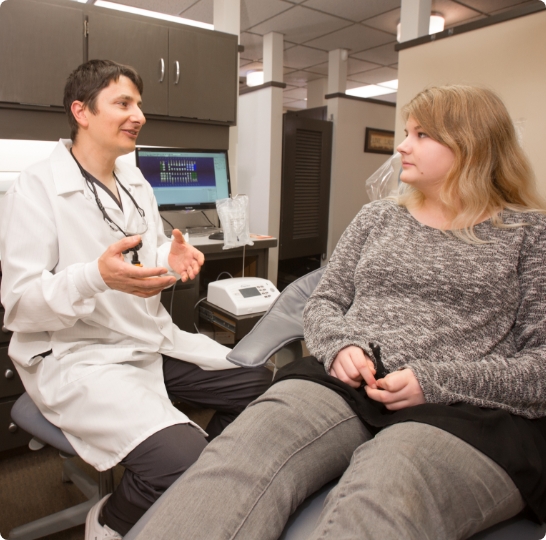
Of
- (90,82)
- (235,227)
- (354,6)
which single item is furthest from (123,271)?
(354,6)

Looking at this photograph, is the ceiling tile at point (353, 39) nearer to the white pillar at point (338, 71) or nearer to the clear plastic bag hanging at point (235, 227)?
the white pillar at point (338, 71)

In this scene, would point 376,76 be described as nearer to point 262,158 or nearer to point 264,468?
point 262,158

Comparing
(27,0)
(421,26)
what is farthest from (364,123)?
(27,0)

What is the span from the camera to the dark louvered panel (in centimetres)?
422

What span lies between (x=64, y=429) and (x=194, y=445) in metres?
0.33

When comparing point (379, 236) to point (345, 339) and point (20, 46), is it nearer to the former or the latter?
point (345, 339)

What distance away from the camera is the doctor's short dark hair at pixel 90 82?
1.37 metres

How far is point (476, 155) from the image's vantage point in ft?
3.89

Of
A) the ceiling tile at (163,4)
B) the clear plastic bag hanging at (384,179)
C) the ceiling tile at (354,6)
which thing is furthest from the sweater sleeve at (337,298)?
the ceiling tile at (163,4)

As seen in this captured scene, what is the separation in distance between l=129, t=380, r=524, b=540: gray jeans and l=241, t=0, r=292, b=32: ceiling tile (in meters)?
3.91

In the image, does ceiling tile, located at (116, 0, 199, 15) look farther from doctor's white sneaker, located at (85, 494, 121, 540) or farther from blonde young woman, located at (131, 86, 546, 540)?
doctor's white sneaker, located at (85, 494, 121, 540)

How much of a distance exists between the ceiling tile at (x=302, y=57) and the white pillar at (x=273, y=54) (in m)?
0.50

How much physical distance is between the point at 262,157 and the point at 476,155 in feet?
9.27

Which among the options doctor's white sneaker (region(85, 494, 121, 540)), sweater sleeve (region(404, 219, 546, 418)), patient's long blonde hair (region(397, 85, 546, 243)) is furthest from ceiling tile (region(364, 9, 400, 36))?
doctor's white sneaker (region(85, 494, 121, 540))
